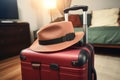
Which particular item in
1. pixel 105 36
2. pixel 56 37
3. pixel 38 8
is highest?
pixel 38 8

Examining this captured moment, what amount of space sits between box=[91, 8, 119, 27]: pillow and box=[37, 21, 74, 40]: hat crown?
171 centimetres

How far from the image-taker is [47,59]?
27.8 inches

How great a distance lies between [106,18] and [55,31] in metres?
1.85

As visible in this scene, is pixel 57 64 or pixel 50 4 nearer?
pixel 57 64

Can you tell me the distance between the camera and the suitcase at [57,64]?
0.63 metres

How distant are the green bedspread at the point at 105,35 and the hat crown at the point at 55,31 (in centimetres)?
125

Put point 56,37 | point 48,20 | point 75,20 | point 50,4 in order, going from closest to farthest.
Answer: point 56,37 < point 75,20 < point 50,4 < point 48,20

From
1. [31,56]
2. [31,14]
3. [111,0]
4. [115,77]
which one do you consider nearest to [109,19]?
[111,0]

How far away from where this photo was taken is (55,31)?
0.82m

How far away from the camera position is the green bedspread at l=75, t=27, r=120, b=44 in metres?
1.83

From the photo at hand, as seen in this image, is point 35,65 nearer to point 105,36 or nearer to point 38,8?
point 105,36

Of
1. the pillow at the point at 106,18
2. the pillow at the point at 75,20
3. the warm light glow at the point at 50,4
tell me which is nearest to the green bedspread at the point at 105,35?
the pillow at the point at 106,18

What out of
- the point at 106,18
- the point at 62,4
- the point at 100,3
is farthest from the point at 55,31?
the point at 62,4

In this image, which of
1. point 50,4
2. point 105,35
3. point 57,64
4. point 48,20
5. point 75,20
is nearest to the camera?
point 57,64
